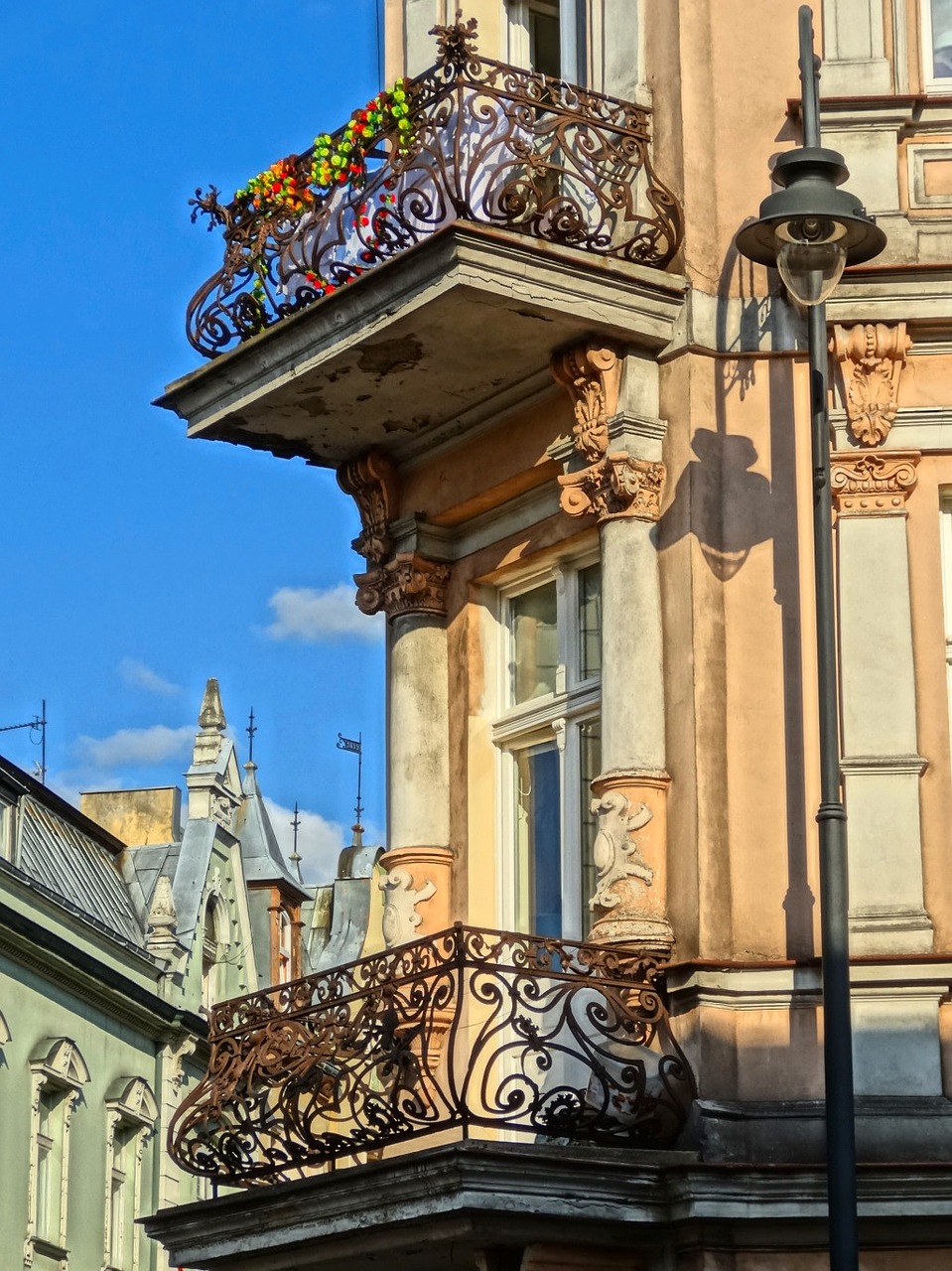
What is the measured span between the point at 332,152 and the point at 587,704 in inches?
129

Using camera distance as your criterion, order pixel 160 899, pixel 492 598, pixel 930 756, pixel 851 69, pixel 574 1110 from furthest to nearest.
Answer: pixel 160 899
pixel 492 598
pixel 851 69
pixel 930 756
pixel 574 1110

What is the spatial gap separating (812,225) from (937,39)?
3.07 meters

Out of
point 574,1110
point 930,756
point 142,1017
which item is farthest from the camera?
point 142,1017

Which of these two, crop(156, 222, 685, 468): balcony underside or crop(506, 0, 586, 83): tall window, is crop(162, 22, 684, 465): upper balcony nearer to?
crop(156, 222, 685, 468): balcony underside

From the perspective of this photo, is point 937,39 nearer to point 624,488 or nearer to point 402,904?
point 624,488

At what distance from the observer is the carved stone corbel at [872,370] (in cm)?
1316

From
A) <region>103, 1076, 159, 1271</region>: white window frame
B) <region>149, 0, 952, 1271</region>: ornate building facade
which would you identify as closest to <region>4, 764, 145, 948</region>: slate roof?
<region>103, 1076, 159, 1271</region>: white window frame

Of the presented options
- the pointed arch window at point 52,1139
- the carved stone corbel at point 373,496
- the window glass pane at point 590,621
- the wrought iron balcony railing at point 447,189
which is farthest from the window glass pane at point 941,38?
the pointed arch window at point 52,1139

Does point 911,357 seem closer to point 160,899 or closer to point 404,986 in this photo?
point 404,986

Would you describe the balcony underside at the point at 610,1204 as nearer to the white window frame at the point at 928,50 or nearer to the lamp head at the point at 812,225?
the lamp head at the point at 812,225

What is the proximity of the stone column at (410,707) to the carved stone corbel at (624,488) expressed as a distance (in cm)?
195

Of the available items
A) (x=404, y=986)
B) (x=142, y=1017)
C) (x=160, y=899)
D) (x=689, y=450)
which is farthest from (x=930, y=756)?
(x=160, y=899)

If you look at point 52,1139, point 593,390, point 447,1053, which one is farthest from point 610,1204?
point 52,1139

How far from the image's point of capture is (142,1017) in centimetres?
Answer: 3709
